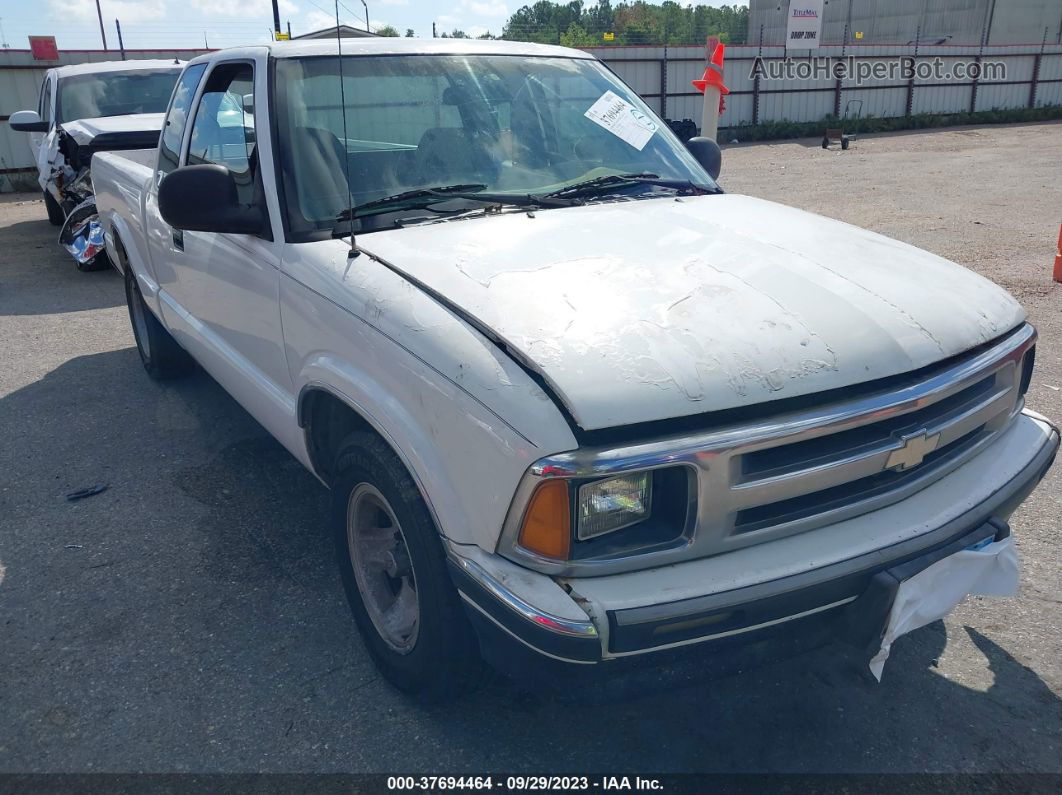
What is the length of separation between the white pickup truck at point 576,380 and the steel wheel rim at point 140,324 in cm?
241

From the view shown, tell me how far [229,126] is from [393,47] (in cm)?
79

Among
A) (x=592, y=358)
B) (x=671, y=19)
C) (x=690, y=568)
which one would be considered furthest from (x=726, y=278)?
(x=671, y=19)

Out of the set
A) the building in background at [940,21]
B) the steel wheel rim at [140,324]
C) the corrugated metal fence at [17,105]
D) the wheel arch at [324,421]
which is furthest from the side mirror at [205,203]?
the building in background at [940,21]

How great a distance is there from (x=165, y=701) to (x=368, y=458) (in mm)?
1066

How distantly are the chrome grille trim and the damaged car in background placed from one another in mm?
8274

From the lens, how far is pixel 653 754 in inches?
97.4

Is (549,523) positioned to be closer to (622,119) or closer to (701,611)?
(701,611)

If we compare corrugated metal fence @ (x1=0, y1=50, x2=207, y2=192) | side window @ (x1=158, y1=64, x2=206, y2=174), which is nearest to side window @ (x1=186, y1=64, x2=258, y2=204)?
side window @ (x1=158, y1=64, x2=206, y2=174)

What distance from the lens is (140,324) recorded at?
575 cm

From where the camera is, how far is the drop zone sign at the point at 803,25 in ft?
78.5

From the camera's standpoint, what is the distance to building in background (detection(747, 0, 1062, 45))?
4075 centimetres

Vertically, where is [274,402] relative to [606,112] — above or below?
below

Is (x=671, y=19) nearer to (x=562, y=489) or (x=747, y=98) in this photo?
(x=747, y=98)

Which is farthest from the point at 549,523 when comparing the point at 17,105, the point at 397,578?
the point at 17,105
